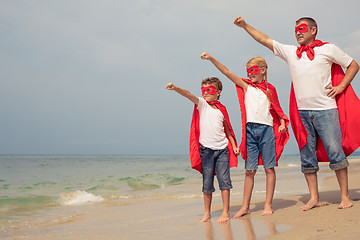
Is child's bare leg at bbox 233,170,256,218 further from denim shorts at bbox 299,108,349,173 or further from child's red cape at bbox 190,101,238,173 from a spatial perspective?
denim shorts at bbox 299,108,349,173

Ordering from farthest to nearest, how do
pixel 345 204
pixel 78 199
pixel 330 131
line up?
pixel 78 199 → pixel 330 131 → pixel 345 204

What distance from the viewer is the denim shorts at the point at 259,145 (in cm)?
396

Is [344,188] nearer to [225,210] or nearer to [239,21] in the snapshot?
[225,210]

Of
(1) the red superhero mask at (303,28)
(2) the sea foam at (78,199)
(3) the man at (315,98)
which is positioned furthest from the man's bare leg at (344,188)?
(2) the sea foam at (78,199)

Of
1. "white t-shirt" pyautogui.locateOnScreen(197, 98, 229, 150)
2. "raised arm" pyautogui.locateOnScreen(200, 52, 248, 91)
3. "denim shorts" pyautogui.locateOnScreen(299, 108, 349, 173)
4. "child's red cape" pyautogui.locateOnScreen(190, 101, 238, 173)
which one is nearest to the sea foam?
"child's red cape" pyautogui.locateOnScreen(190, 101, 238, 173)

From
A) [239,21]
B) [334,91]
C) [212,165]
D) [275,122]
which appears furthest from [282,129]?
[239,21]

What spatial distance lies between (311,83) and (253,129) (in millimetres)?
805

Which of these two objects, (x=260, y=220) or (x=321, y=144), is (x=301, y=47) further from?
(x=260, y=220)

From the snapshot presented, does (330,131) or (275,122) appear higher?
(275,122)

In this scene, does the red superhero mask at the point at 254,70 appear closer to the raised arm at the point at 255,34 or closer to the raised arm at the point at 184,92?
the raised arm at the point at 255,34

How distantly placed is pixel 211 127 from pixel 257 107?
1.93 ft

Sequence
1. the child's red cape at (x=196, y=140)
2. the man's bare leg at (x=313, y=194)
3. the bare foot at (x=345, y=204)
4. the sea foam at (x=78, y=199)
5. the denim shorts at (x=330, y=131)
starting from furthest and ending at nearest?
the sea foam at (x=78, y=199)
the child's red cape at (x=196, y=140)
the man's bare leg at (x=313, y=194)
the denim shorts at (x=330, y=131)
the bare foot at (x=345, y=204)

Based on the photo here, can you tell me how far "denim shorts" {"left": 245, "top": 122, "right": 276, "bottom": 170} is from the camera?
3965 mm

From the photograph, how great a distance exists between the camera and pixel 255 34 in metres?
4.14
